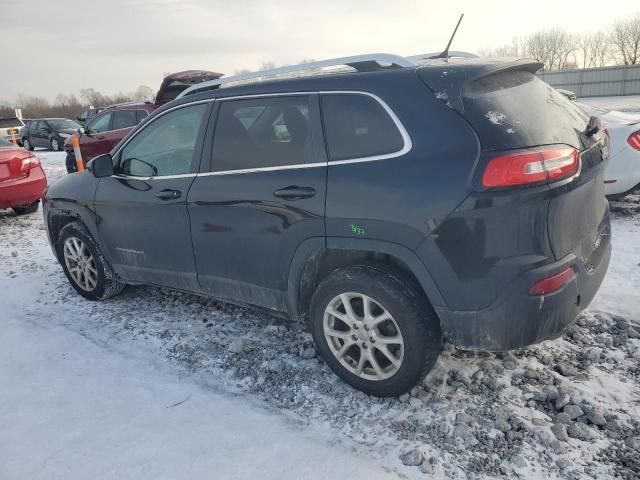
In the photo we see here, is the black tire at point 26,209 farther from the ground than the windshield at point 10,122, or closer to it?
closer to it

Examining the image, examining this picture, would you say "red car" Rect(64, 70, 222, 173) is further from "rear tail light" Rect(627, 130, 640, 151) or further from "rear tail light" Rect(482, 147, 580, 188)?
"rear tail light" Rect(482, 147, 580, 188)

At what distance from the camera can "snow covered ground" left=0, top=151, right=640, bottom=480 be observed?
2.42 meters

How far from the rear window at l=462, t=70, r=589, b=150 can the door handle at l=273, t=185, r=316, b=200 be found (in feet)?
3.15

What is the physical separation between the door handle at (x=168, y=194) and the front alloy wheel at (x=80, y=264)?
51.2 inches

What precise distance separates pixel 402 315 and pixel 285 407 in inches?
35.7

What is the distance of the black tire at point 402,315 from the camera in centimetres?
266

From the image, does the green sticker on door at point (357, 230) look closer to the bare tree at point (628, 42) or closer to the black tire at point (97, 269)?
the black tire at point (97, 269)

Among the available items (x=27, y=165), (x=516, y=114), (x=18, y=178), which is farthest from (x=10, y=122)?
(x=516, y=114)

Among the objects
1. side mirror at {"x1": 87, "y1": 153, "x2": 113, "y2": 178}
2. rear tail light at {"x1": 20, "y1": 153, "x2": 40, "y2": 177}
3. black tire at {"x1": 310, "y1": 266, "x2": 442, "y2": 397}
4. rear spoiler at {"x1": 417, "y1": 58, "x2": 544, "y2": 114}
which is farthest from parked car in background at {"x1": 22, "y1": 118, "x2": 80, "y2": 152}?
rear spoiler at {"x1": 417, "y1": 58, "x2": 544, "y2": 114}

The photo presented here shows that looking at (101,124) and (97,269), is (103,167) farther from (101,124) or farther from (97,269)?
(101,124)

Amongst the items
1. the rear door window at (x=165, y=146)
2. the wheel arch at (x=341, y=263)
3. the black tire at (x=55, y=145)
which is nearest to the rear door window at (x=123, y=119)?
the rear door window at (x=165, y=146)

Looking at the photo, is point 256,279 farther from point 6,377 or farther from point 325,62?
point 6,377

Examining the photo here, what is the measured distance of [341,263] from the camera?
3.01m

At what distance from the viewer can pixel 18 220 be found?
8.37 m
